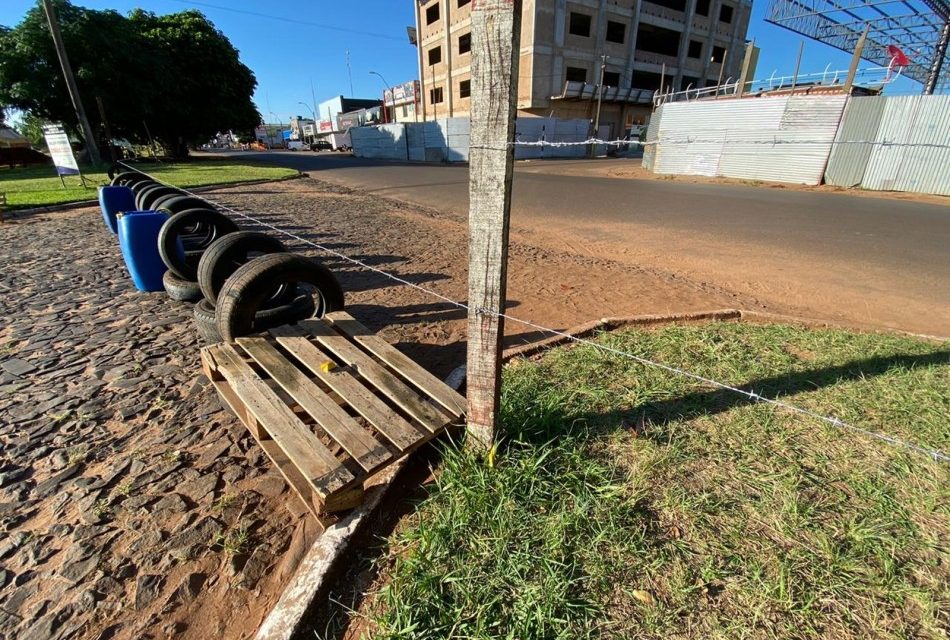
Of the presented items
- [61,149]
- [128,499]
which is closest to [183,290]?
[128,499]

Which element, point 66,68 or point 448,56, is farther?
point 448,56

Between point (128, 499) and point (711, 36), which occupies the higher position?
point (711, 36)

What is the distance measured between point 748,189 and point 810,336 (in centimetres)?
1458

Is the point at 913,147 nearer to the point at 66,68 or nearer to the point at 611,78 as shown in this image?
the point at 66,68

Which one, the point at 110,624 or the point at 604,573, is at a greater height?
the point at 604,573

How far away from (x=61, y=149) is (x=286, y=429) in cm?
1551

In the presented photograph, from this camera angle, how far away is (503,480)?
7.11 feet

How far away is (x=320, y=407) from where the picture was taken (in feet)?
7.89

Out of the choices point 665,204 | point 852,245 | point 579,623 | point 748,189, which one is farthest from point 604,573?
point 748,189

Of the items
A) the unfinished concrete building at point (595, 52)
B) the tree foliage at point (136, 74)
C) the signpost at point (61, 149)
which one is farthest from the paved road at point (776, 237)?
the unfinished concrete building at point (595, 52)

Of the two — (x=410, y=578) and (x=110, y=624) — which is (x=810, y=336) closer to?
(x=410, y=578)

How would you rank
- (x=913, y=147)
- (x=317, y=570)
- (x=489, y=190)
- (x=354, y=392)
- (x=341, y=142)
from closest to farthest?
(x=317, y=570)
(x=489, y=190)
(x=354, y=392)
(x=913, y=147)
(x=341, y=142)

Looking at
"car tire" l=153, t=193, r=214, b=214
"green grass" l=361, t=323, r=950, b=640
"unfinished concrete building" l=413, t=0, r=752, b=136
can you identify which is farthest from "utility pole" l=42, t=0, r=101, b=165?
"unfinished concrete building" l=413, t=0, r=752, b=136

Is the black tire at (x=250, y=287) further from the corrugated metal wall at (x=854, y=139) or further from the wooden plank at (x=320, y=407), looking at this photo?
the corrugated metal wall at (x=854, y=139)
